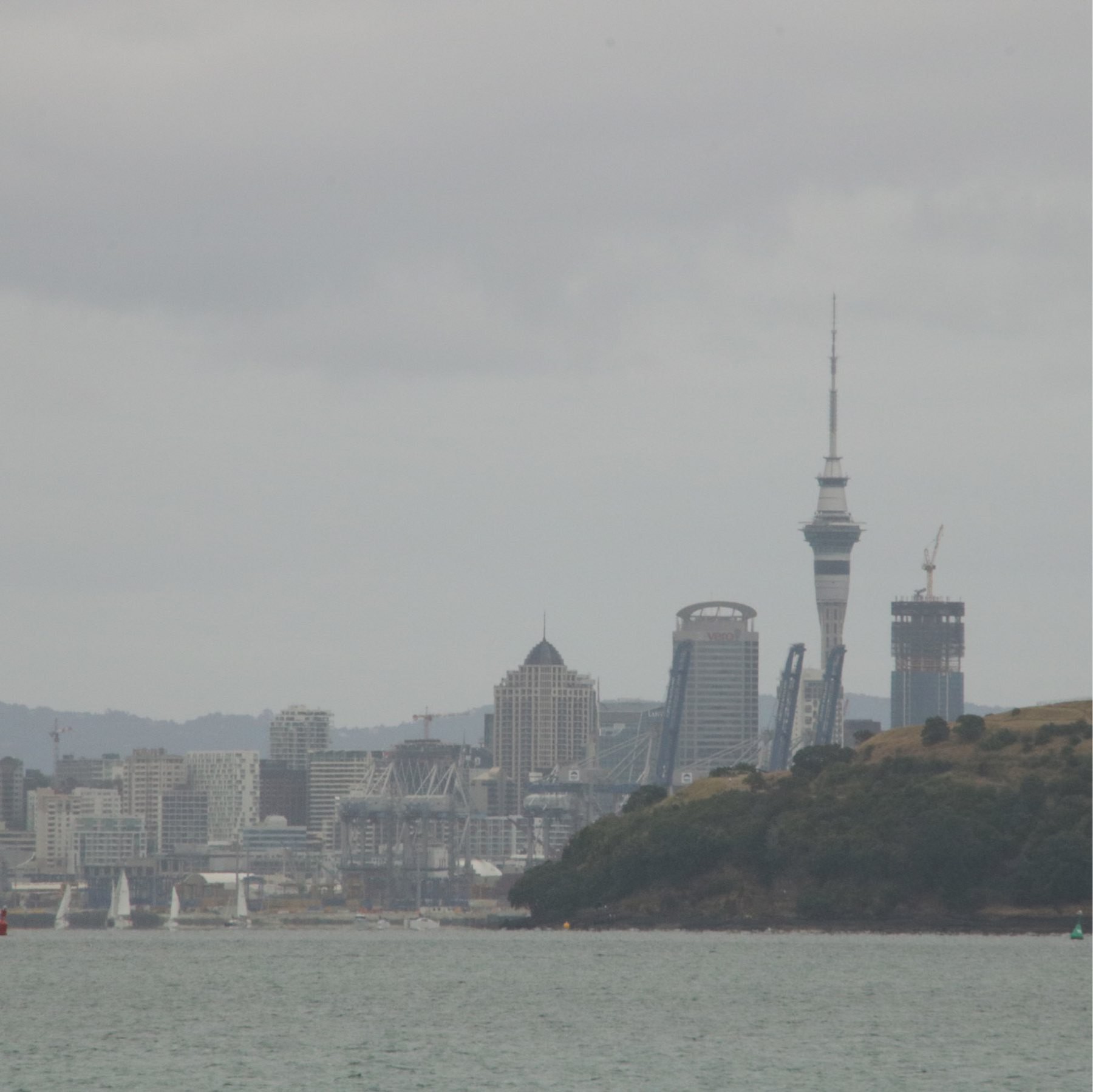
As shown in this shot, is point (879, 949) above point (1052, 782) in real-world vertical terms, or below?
below

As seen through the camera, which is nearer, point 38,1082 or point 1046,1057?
point 38,1082

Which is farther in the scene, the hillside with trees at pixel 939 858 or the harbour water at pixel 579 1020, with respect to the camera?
the hillside with trees at pixel 939 858

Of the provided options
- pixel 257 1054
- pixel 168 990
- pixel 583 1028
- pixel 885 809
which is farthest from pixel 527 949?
pixel 257 1054

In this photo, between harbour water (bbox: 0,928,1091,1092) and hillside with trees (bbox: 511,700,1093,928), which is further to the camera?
hillside with trees (bbox: 511,700,1093,928)

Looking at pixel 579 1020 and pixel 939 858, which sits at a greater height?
pixel 939 858

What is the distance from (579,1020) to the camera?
4626 inches

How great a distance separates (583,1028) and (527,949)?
67.7m

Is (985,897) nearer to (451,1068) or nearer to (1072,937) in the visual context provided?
(1072,937)

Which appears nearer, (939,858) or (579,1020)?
(579,1020)

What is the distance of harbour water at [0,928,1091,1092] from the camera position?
310ft

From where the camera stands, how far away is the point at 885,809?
640ft

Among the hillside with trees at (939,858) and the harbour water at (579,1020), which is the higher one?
the hillside with trees at (939,858)

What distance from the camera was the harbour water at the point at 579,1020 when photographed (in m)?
94.4

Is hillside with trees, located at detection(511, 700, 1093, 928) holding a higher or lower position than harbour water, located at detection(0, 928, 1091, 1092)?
higher
